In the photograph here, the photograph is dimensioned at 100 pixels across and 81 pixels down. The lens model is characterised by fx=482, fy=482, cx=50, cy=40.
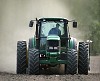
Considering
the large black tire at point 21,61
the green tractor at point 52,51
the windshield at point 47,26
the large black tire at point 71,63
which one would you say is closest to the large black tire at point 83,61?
the green tractor at point 52,51

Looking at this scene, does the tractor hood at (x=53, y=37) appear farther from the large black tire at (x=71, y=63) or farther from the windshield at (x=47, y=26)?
the large black tire at (x=71, y=63)

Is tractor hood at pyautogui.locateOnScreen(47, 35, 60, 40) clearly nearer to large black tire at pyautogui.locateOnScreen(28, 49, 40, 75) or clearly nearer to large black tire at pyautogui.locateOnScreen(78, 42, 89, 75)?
large black tire at pyautogui.locateOnScreen(28, 49, 40, 75)

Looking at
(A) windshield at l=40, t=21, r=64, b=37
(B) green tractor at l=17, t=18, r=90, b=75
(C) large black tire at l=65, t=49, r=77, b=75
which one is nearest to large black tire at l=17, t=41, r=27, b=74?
(B) green tractor at l=17, t=18, r=90, b=75

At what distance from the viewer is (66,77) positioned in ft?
48.8

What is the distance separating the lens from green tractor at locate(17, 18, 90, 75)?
16.0 meters

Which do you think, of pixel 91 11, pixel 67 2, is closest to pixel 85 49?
pixel 67 2

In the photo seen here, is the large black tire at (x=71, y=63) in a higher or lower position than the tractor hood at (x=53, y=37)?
lower

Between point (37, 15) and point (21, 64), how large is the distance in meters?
9.24

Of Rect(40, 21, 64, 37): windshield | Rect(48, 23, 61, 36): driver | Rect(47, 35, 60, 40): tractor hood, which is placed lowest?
Rect(47, 35, 60, 40): tractor hood

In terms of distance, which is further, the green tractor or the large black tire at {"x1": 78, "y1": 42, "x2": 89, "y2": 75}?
the large black tire at {"x1": 78, "y1": 42, "x2": 89, "y2": 75}

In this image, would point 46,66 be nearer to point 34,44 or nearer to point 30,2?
point 34,44

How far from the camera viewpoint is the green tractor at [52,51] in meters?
16.0

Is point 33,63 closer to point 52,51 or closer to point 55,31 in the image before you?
point 52,51

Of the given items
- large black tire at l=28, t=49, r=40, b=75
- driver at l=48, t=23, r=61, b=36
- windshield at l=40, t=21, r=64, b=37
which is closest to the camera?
large black tire at l=28, t=49, r=40, b=75
